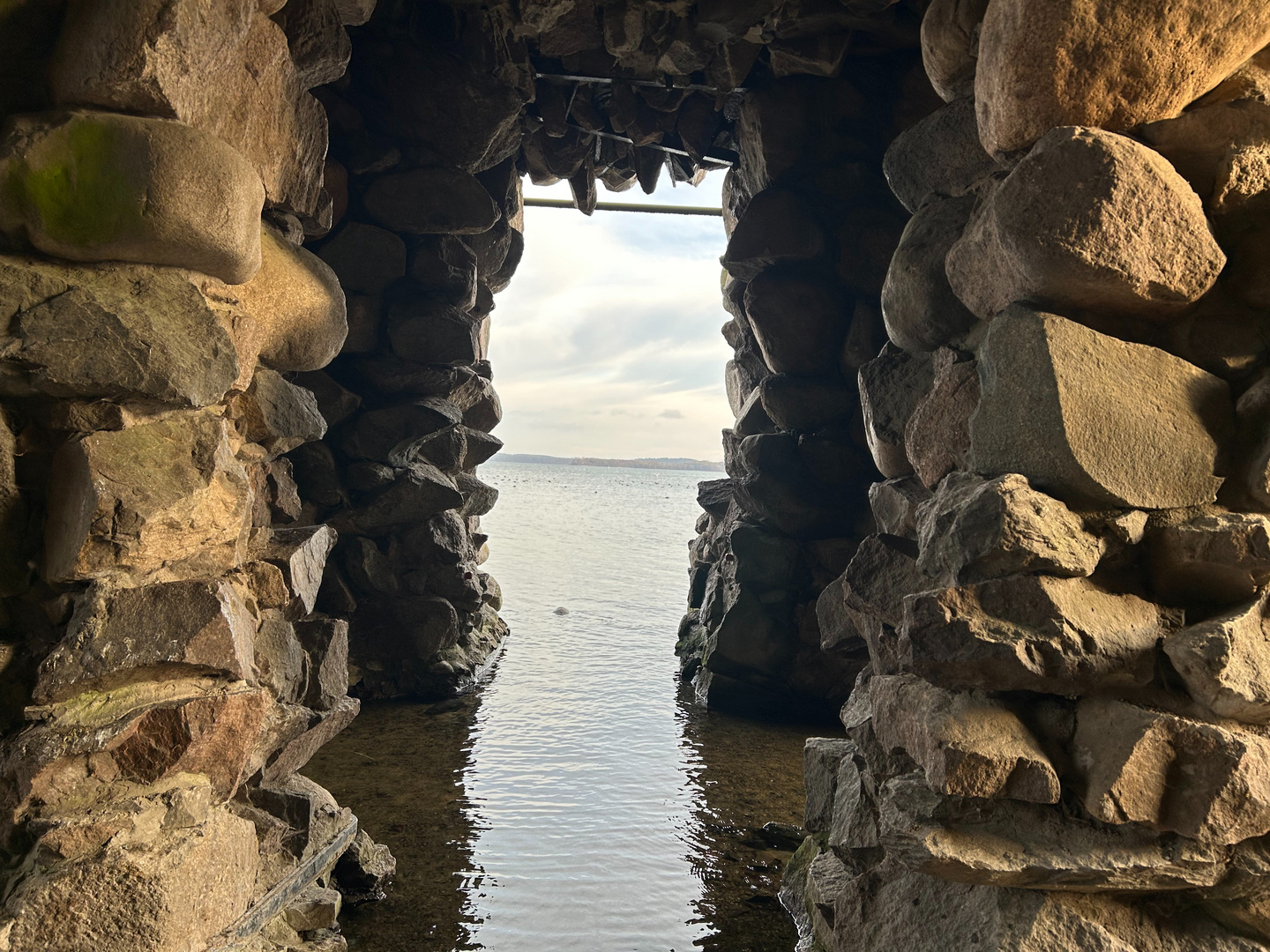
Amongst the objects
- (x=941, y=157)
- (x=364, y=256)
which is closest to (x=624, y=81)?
(x=364, y=256)

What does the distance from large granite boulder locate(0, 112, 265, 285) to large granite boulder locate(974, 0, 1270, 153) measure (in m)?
1.81

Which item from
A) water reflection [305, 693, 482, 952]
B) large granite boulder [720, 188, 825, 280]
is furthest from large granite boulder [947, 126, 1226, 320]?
large granite boulder [720, 188, 825, 280]

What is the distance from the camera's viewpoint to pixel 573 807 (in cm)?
400

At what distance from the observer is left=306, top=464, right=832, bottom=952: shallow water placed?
303 cm

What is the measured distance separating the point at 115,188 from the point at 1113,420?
217cm

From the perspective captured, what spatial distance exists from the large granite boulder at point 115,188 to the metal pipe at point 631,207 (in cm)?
523

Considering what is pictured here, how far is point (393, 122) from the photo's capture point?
5.43 m

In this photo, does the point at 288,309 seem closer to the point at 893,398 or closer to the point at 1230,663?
the point at 893,398

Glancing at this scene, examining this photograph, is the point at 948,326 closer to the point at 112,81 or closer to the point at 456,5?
the point at 112,81

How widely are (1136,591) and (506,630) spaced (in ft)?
20.7

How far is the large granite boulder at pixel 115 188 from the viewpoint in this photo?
6.15ft

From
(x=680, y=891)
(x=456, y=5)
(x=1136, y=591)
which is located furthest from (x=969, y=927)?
(x=456, y=5)

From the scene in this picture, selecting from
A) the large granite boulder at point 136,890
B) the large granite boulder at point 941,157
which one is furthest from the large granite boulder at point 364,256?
the large granite boulder at point 136,890

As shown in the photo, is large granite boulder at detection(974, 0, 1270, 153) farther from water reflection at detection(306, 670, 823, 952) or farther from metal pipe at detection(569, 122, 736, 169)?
metal pipe at detection(569, 122, 736, 169)
